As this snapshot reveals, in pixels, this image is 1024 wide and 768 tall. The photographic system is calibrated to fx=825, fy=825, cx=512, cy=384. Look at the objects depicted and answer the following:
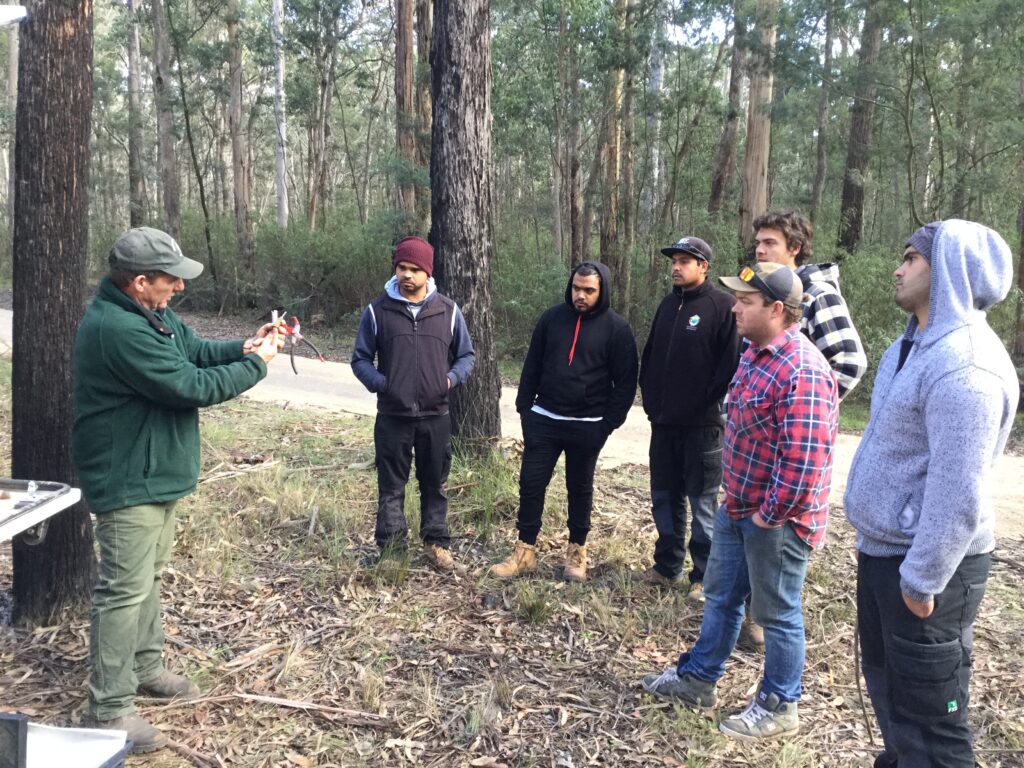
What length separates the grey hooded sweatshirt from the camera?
237cm

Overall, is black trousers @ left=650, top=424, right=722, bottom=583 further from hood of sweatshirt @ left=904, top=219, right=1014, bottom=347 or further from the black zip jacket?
hood of sweatshirt @ left=904, top=219, right=1014, bottom=347

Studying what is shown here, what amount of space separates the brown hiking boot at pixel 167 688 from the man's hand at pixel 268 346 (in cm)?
147

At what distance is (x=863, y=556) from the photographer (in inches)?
108

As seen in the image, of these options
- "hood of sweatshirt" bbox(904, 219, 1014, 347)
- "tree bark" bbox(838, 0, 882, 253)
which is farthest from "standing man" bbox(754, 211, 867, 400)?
"tree bark" bbox(838, 0, 882, 253)

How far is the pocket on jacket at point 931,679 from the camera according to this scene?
2.51 metres

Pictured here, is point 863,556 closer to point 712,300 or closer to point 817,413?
point 817,413

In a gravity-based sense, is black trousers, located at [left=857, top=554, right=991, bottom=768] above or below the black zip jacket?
below

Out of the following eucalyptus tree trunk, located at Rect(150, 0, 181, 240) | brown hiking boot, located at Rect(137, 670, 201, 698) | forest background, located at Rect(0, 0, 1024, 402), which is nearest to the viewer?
brown hiking boot, located at Rect(137, 670, 201, 698)

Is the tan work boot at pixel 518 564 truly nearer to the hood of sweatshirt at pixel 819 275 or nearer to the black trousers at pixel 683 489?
the black trousers at pixel 683 489

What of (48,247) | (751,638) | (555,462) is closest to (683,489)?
(555,462)

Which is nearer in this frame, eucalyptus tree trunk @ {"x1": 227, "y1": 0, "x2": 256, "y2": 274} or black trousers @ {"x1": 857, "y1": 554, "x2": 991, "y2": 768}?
black trousers @ {"x1": 857, "y1": 554, "x2": 991, "y2": 768}

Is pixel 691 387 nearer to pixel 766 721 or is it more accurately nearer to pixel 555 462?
pixel 555 462

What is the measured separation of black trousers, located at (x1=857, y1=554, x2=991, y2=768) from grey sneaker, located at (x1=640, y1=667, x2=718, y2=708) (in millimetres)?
1146

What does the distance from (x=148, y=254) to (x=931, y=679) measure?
3125 mm
